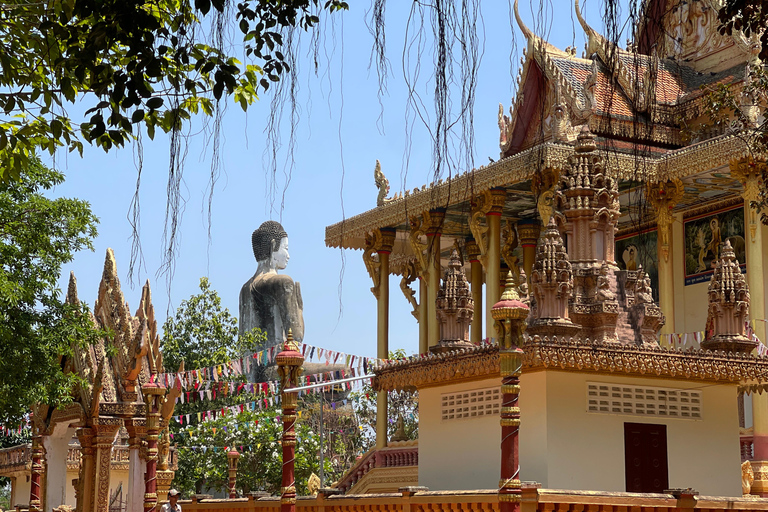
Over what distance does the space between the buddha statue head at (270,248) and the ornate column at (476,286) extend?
60.2 ft

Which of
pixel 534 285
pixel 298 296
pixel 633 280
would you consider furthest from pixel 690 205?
pixel 298 296

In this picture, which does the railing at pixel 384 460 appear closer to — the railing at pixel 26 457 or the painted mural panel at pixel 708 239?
the painted mural panel at pixel 708 239

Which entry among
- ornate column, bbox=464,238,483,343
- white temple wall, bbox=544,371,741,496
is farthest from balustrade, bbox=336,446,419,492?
white temple wall, bbox=544,371,741,496

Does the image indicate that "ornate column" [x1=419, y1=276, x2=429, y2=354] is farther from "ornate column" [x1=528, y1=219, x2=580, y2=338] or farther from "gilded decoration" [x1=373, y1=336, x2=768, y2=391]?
"ornate column" [x1=528, y1=219, x2=580, y2=338]

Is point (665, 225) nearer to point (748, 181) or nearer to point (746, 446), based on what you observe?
point (748, 181)

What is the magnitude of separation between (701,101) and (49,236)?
1353cm

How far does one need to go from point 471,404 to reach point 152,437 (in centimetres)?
588

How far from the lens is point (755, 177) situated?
19.0 metres

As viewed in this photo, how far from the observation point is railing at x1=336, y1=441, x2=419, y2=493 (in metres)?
22.6

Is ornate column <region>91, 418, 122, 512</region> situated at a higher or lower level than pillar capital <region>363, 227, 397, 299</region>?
lower

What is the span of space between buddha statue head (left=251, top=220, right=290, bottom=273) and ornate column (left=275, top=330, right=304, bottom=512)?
30544mm

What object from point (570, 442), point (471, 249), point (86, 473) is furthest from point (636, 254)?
point (86, 473)

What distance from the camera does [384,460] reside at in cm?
2344

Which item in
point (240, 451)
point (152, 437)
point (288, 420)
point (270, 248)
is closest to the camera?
point (288, 420)
